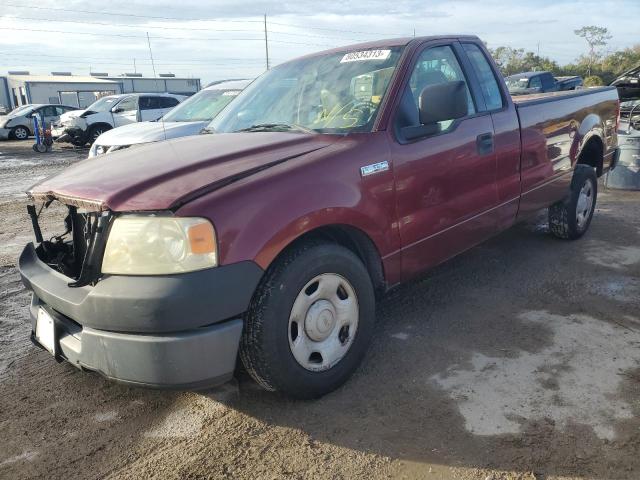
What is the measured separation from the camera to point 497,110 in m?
4.02

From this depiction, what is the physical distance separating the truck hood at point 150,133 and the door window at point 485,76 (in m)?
4.42

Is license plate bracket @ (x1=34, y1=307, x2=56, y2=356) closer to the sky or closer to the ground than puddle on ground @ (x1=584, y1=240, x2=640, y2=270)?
closer to the sky

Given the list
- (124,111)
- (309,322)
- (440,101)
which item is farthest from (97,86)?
(309,322)

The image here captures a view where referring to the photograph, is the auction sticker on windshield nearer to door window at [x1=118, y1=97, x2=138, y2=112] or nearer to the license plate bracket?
the license plate bracket

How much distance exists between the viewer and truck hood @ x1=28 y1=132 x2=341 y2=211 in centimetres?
239

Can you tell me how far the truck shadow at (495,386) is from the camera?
2436 mm

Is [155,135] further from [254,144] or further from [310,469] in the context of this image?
[310,469]

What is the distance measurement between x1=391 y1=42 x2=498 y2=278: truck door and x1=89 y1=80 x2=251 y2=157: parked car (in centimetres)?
467

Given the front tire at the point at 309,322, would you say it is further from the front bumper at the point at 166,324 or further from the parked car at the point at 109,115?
the parked car at the point at 109,115

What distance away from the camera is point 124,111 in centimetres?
1792

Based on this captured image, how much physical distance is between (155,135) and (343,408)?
6.18 m

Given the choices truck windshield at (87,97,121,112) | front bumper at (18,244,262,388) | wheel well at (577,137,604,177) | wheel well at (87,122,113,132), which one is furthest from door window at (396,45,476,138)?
truck windshield at (87,97,121,112)

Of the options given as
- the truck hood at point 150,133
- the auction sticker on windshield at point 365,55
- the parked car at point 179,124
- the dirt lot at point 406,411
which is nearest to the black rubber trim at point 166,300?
the dirt lot at point 406,411

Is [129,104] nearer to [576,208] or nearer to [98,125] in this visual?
[98,125]
